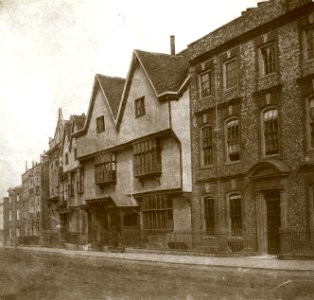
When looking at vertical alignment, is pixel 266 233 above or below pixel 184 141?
below

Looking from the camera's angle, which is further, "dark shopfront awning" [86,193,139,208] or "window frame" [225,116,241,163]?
"dark shopfront awning" [86,193,139,208]

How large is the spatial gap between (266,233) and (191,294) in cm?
1187

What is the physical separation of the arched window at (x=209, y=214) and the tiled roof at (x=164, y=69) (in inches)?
246

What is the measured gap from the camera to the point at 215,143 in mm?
26750

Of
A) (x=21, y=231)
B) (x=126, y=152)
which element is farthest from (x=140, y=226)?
(x=21, y=231)

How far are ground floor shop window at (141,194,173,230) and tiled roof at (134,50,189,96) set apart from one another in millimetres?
6176

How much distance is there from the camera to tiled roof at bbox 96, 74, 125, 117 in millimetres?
37250

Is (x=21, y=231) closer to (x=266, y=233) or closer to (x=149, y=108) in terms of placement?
(x=149, y=108)

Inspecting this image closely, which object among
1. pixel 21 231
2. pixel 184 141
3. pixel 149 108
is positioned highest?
pixel 149 108

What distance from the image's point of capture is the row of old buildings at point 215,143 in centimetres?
2189

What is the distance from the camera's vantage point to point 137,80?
3288 centimetres

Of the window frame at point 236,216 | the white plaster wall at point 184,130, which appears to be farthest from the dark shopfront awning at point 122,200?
the window frame at point 236,216

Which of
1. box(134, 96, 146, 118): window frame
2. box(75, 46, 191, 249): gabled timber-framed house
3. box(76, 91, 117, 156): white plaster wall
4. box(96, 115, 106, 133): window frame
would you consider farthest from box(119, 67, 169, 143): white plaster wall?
box(96, 115, 106, 133): window frame

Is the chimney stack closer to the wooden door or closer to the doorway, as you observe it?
the doorway
